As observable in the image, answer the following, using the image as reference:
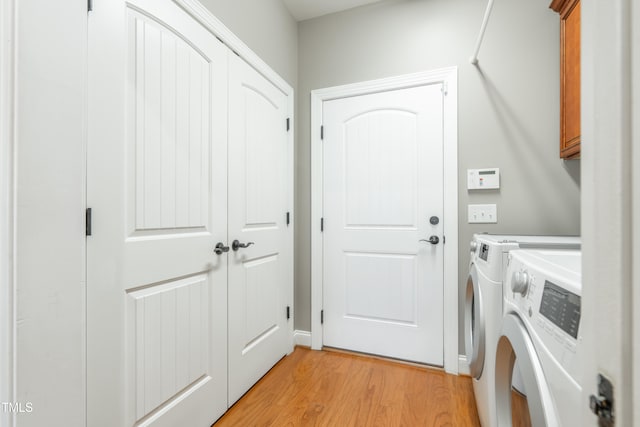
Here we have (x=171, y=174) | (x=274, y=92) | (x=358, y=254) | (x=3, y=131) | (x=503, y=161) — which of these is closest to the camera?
(x=3, y=131)

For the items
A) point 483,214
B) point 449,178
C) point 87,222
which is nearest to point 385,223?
point 449,178


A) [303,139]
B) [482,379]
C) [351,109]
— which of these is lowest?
[482,379]

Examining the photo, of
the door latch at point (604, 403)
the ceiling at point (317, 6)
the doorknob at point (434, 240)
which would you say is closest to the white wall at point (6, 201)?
the door latch at point (604, 403)

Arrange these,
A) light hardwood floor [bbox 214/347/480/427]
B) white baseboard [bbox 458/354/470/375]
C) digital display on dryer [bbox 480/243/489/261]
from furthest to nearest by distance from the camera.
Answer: white baseboard [bbox 458/354/470/375]
light hardwood floor [bbox 214/347/480/427]
digital display on dryer [bbox 480/243/489/261]

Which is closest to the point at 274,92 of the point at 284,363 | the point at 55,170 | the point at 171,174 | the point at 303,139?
the point at 303,139

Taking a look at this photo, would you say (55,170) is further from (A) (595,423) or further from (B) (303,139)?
(B) (303,139)

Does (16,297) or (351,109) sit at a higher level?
(351,109)

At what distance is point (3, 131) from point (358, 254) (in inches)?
74.6

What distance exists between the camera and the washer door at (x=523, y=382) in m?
0.52

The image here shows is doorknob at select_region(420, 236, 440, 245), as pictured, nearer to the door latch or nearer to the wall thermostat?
the wall thermostat

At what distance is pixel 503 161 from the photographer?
186 centimetres

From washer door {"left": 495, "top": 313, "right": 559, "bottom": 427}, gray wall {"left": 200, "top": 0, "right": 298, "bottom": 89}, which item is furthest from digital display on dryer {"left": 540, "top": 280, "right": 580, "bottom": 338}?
gray wall {"left": 200, "top": 0, "right": 298, "bottom": 89}

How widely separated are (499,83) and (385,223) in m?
1.17

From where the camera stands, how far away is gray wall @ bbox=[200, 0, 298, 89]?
5.24ft
